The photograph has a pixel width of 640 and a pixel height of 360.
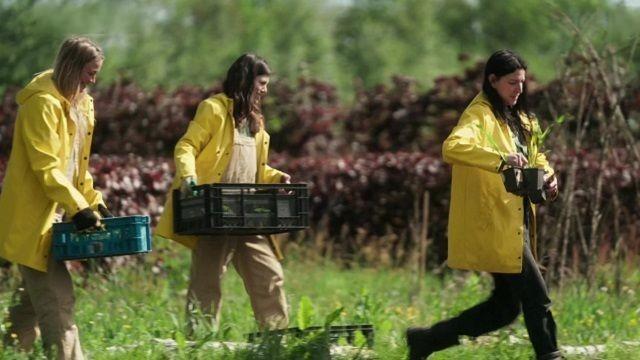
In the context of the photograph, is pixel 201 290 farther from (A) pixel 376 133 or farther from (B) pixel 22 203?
(A) pixel 376 133

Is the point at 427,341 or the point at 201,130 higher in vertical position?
the point at 201,130

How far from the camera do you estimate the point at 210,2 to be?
2817 cm

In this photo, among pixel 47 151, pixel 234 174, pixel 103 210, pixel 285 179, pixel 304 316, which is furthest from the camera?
pixel 285 179

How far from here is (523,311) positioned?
6.99 m

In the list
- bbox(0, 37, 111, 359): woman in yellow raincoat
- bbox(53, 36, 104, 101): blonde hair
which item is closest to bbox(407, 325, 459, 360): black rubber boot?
bbox(0, 37, 111, 359): woman in yellow raincoat

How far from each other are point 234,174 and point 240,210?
0.52 m

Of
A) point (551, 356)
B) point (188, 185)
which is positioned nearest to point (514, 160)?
point (551, 356)

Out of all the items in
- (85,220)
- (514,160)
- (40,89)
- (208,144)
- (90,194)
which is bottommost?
(85,220)

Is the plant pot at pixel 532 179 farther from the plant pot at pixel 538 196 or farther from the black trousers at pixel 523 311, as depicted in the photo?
the black trousers at pixel 523 311

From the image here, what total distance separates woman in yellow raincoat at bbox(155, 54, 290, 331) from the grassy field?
183 mm

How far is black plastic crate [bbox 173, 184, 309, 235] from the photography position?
7277 mm

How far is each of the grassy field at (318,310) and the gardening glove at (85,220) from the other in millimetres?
882

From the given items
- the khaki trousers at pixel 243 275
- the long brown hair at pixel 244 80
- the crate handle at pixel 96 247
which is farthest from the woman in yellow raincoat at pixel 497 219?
the crate handle at pixel 96 247

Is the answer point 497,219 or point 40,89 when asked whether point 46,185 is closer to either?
point 40,89
